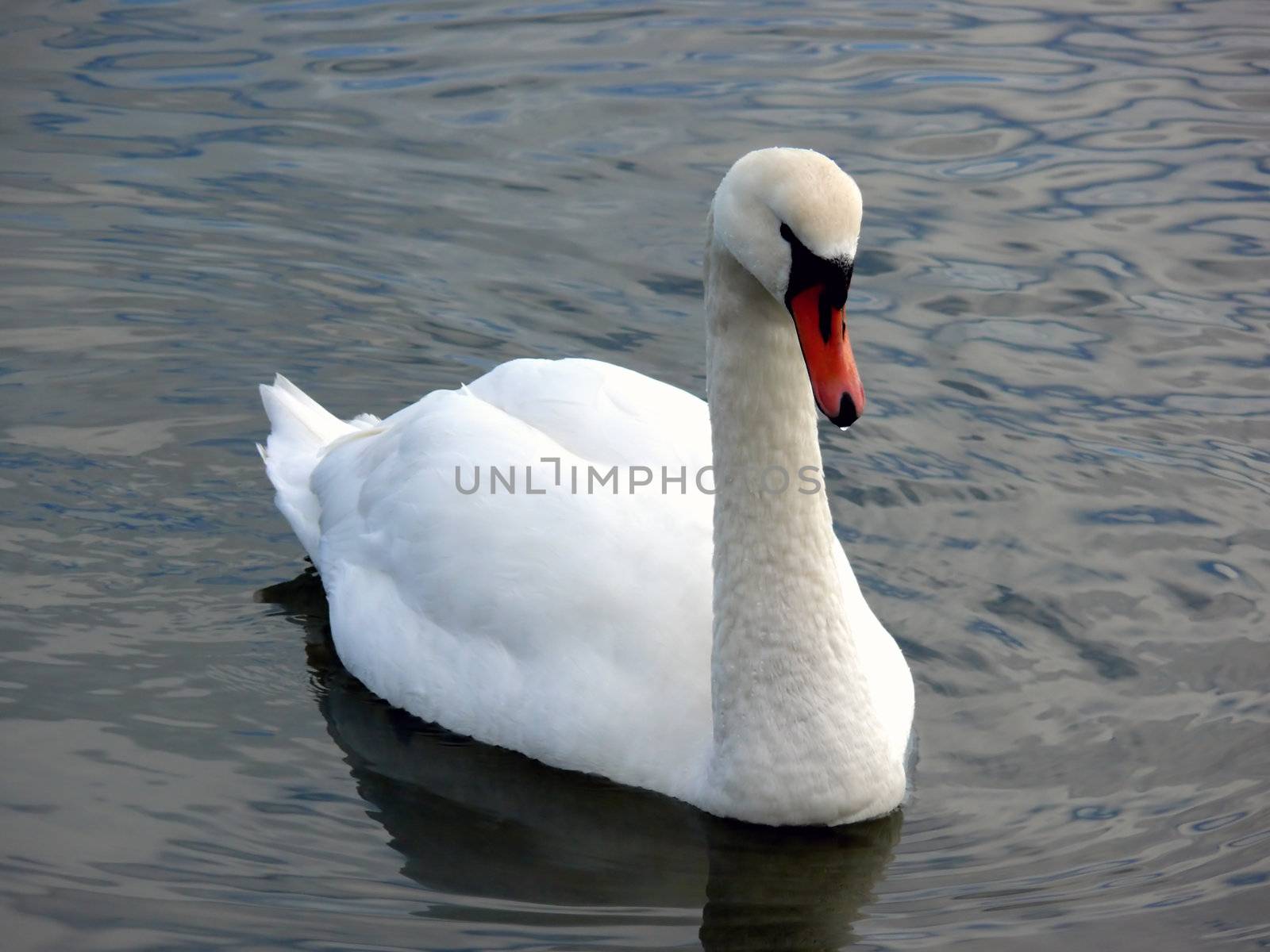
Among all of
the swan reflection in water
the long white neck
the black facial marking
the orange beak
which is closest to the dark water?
the swan reflection in water

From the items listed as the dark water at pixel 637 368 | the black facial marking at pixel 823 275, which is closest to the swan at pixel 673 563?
the black facial marking at pixel 823 275

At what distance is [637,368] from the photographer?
33.7 feet

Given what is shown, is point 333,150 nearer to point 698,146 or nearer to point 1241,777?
point 698,146

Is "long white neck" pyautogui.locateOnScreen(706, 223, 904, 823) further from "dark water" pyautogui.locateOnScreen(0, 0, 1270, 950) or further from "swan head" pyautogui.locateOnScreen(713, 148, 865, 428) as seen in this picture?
"swan head" pyautogui.locateOnScreen(713, 148, 865, 428)

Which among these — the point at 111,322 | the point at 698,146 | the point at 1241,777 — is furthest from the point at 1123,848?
the point at 698,146

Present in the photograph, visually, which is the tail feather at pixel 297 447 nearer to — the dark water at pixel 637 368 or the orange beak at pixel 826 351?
the dark water at pixel 637 368

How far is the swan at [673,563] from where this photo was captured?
5.89 metres

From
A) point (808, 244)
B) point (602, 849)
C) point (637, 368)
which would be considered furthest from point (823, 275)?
point (637, 368)

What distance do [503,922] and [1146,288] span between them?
674 cm

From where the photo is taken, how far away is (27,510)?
8680mm

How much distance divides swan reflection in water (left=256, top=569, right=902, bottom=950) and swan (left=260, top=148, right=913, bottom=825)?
0.32 feet

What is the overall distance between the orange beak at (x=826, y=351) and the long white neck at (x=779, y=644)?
599 millimetres

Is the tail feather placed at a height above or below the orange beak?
below

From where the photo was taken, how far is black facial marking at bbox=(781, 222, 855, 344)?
5539mm
